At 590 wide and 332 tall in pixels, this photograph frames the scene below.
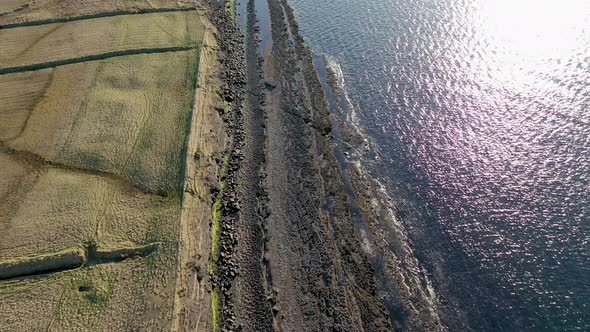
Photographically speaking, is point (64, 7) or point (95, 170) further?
point (64, 7)

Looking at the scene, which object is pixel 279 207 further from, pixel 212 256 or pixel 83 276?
pixel 83 276

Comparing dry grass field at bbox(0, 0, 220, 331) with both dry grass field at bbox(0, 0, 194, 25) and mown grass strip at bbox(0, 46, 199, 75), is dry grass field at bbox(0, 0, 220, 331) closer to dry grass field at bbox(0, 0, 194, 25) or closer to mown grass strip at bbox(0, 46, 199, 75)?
mown grass strip at bbox(0, 46, 199, 75)

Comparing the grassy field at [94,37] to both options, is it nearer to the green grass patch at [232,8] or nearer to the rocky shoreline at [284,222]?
the green grass patch at [232,8]

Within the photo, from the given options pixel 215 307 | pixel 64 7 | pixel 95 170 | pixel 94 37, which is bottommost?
pixel 215 307

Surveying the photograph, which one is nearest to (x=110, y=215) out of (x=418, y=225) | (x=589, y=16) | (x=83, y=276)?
(x=83, y=276)

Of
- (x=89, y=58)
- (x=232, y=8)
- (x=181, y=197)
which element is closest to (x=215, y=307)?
(x=181, y=197)

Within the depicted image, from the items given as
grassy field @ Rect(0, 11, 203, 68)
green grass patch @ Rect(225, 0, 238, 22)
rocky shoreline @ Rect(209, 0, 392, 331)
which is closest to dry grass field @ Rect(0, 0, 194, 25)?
grassy field @ Rect(0, 11, 203, 68)

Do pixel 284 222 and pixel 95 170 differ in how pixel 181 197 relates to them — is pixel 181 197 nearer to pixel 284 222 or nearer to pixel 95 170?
pixel 284 222
